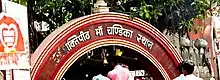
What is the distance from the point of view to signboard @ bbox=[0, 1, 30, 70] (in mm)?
5160

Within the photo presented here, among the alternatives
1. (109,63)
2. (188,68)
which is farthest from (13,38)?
(109,63)

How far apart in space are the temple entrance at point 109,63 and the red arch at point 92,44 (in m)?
0.14

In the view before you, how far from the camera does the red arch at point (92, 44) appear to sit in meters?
6.61

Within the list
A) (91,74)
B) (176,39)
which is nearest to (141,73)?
(91,74)

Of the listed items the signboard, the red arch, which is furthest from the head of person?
the signboard

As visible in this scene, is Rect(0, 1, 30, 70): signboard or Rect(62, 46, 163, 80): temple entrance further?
Rect(62, 46, 163, 80): temple entrance

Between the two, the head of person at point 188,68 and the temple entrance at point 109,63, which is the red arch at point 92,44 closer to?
the temple entrance at point 109,63

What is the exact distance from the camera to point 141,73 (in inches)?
324

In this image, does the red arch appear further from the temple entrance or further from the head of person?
the head of person

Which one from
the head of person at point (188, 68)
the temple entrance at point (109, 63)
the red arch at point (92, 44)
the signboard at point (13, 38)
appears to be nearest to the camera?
the signboard at point (13, 38)

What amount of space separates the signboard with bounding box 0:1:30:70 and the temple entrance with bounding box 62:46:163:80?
2.41 m

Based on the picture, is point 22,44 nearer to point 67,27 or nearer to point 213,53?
point 67,27

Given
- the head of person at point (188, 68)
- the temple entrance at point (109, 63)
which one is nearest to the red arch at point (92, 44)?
the temple entrance at point (109, 63)

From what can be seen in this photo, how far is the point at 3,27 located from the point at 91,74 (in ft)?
11.1
